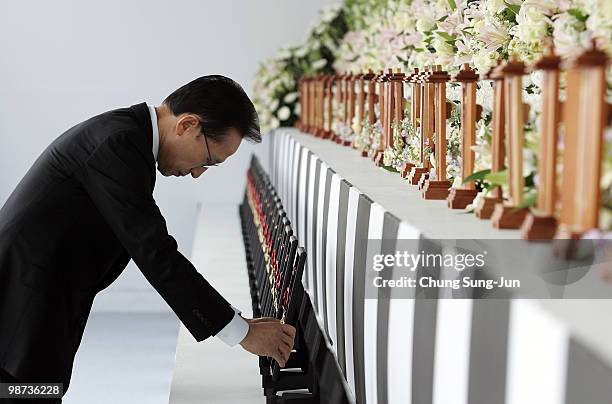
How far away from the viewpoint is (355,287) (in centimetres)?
229

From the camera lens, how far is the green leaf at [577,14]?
162 centimetres

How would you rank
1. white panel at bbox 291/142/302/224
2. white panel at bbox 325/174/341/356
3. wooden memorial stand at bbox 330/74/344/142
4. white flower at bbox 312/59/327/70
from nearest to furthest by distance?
white panel at bbox 325/174/341/356 < white panel at bbox 291/142/302/224 < wooden memorial stand at bbox 330/74/344/142 < white flower at bbox 312/59/327/70

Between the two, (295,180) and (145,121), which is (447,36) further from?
(295,180)

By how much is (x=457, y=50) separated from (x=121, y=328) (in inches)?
199

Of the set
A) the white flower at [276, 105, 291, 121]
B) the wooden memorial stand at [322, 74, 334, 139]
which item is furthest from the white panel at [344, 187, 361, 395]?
the white flower at [276, 105, 291, 121]

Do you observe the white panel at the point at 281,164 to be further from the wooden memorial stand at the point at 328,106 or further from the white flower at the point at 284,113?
the white flower at the point at 284,113

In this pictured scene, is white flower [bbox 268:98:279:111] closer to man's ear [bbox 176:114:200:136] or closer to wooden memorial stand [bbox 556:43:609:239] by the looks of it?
man's ear [bbox 176:114:200:136]

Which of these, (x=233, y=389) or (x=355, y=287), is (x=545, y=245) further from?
(x=233, y=389)

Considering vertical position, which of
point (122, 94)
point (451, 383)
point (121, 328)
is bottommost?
point (121, 328)

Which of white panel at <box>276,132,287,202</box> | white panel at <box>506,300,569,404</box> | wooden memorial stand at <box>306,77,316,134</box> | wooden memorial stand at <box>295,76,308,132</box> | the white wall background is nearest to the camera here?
white panel at <box>506,300,569,404</box>

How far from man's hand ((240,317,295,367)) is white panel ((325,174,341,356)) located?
314 mm

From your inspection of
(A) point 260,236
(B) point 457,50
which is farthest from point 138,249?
(A) point 260,236

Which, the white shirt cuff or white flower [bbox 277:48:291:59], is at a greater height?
the white shirt cuff

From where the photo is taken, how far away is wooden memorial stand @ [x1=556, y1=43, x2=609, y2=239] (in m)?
1.16
